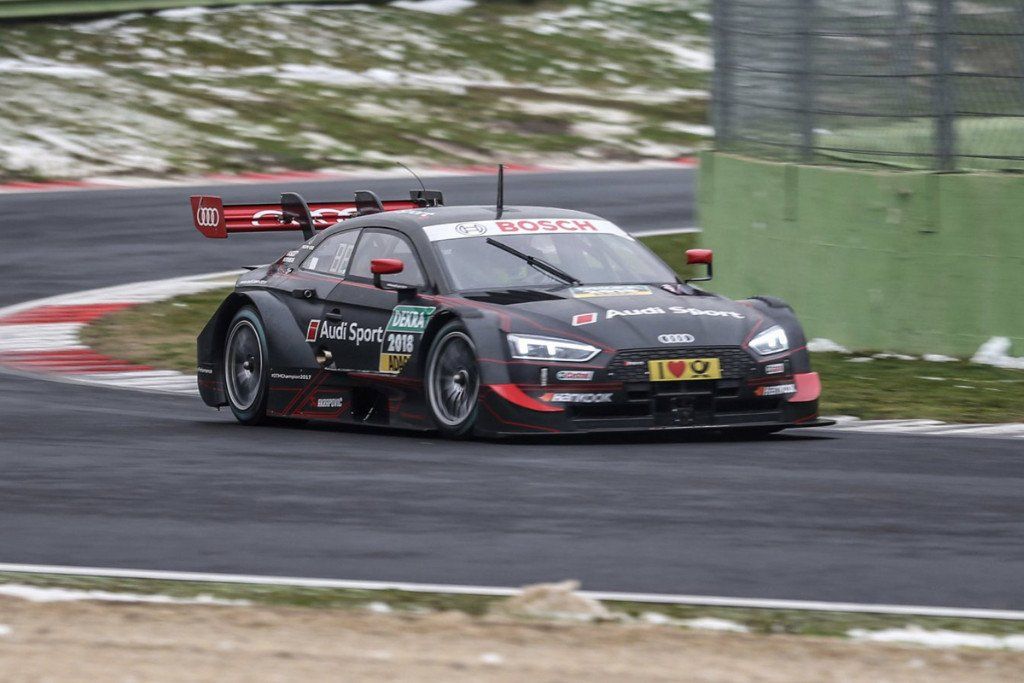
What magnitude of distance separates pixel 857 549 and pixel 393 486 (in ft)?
7.77

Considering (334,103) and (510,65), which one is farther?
(510,65)

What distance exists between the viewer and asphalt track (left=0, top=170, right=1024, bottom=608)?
22.7 feet

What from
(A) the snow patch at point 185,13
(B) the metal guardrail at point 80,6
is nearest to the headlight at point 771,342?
(B) the metal guardrail at point 80,6

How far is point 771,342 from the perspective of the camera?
35.5 ft

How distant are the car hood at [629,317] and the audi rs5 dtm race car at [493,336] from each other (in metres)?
0.01

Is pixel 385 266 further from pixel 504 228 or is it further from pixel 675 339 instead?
pixel 675 339

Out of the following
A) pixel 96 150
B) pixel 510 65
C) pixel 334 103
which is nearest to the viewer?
pixel 96 150

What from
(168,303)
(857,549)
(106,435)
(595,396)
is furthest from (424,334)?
(168,303)

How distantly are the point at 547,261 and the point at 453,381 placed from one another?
108cm

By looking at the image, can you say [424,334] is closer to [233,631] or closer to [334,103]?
[233,631]

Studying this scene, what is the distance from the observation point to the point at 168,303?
19.6m

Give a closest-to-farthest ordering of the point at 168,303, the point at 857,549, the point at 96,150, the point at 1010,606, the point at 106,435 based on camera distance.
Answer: the point at 1010,606
the point at 857,549
the point at 106,435
the point at 168,303
the point at 96,150

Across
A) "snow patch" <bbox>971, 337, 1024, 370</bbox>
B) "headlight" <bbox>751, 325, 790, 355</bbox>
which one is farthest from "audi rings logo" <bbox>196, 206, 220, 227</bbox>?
"snow patch" <bbox>971, 337, 1024, 370</bbox>

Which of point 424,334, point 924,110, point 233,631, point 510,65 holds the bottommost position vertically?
point 233,631
